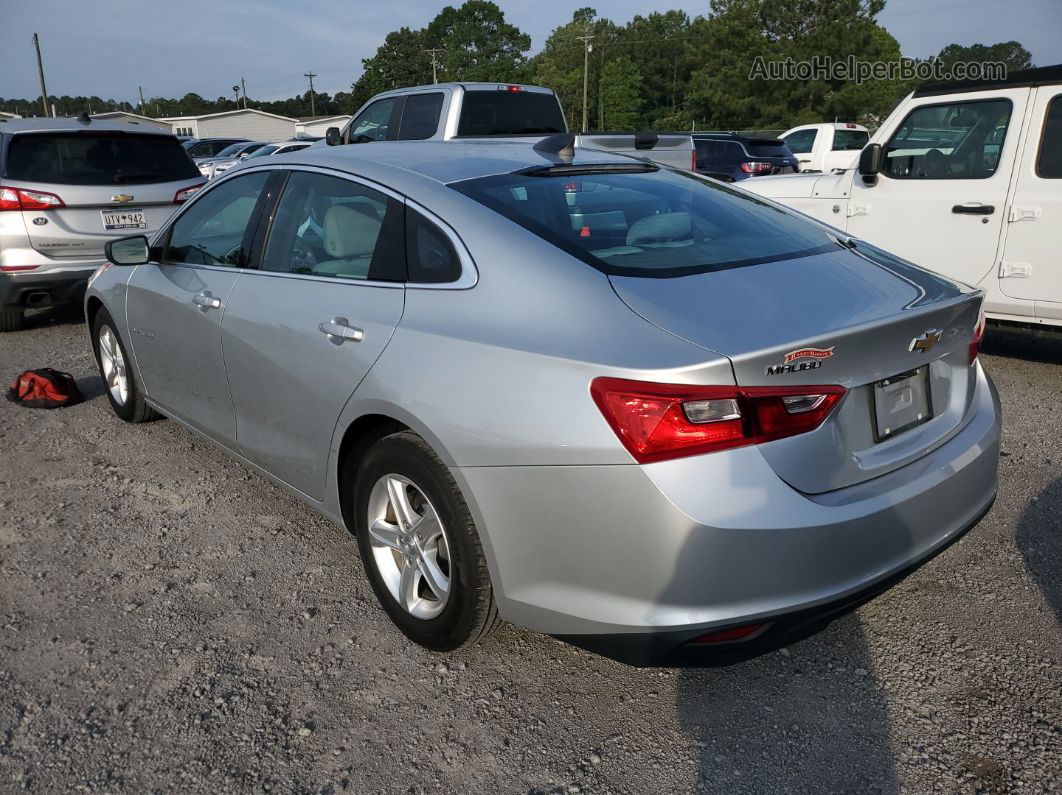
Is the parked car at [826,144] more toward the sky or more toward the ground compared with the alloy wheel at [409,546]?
more toward the sky

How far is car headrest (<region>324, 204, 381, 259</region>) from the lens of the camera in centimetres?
299

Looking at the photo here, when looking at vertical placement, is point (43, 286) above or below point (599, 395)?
below

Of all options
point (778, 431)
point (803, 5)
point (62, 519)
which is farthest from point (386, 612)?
point (803, 5)

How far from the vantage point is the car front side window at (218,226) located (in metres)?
3.67

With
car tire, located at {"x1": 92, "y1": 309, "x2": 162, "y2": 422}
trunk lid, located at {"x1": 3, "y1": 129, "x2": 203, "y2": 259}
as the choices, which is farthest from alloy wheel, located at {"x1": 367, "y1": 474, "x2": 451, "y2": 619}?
trunk lid, located at {"x1": 3, "y1": 129, "x2": 203, "y2": 259}

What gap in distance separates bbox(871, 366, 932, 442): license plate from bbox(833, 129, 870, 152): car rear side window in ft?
64.2

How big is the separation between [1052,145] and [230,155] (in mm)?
22341

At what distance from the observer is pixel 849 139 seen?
2088 centimetres

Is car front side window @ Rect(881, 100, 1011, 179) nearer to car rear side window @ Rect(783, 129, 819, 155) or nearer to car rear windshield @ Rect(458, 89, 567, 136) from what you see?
car rear windshield @ Rect(458, 89, 567, 136)

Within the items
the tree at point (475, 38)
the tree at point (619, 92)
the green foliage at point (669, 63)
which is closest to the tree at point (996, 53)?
the green foliage at point (669, 63)

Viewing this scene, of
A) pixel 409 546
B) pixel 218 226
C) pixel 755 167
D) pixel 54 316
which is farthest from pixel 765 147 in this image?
pixel 409 546

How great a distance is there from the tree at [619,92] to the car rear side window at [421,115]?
73.4 m

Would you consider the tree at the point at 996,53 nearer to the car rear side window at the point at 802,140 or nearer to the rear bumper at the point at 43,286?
the car rear side window at the point at 802,140

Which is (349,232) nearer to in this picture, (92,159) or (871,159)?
(871,159)
